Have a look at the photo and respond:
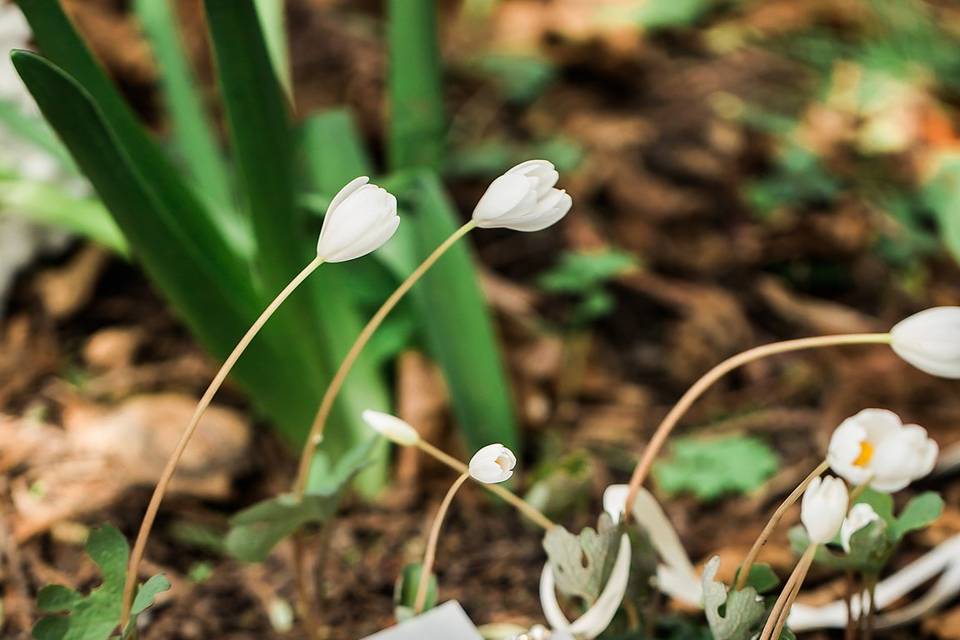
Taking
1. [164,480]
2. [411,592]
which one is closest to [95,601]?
[164,480]

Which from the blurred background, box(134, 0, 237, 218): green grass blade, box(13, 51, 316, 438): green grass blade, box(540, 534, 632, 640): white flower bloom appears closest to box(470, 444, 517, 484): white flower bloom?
box(540, 534, 632, 640): white flower bloom

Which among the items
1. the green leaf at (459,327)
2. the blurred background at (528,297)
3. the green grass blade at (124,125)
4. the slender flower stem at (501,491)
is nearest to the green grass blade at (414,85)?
the blurred background at (528,297)

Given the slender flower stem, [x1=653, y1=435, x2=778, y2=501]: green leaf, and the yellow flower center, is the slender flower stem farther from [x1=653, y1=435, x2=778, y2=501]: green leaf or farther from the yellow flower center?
[x1=653, y1=435, x2=778, y2=501]: green leaf

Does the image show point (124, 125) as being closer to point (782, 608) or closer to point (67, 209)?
point (67, 209)

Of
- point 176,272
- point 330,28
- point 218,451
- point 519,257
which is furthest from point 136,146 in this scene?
point 330,28

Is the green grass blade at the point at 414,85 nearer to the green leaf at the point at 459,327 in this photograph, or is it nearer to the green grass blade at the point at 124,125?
the green leaf at the point at 459,327

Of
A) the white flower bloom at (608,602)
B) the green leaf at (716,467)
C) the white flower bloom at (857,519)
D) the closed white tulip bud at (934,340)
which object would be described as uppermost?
the closed white tulip bud at (934,340)
